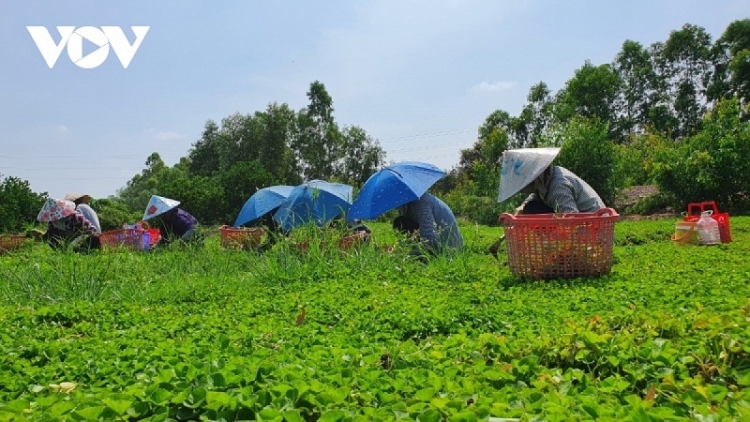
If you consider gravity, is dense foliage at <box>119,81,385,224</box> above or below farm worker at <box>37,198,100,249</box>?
above

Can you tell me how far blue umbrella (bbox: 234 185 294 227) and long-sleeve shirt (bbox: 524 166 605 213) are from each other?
4.62 metres

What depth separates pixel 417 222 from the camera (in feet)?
21.2

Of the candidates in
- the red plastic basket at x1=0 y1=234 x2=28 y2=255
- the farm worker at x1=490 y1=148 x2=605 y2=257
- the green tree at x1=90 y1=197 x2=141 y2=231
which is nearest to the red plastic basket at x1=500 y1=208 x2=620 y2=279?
the farm worker at x1=490 y1=148 x2=605 y2=257

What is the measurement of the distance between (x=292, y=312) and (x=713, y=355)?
2.38 metres

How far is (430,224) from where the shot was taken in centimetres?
625

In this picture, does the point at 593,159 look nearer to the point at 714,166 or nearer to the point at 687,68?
the point at 714,166

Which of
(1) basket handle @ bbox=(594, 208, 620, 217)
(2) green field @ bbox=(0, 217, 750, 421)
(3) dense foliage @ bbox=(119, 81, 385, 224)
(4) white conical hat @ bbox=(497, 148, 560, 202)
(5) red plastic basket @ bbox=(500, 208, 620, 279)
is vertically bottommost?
(2) green field @ bbox=(0, 217, 750, 421)

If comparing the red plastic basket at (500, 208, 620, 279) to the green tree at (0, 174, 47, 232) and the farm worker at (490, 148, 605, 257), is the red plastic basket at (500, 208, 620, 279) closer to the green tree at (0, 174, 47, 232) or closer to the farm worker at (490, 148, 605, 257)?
the farm worker at (490, 148, 605, 257)

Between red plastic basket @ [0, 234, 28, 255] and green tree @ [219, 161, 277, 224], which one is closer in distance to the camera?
red plastic basket @ [0, 234, 28, 255]

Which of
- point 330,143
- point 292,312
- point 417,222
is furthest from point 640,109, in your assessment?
point 292,312

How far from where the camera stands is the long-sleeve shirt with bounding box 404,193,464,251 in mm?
6195

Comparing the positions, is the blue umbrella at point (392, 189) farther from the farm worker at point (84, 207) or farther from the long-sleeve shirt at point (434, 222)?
the farm worker at point (84, 207)

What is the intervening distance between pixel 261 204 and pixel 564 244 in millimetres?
5905

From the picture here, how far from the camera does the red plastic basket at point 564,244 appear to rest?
14.1 ft
